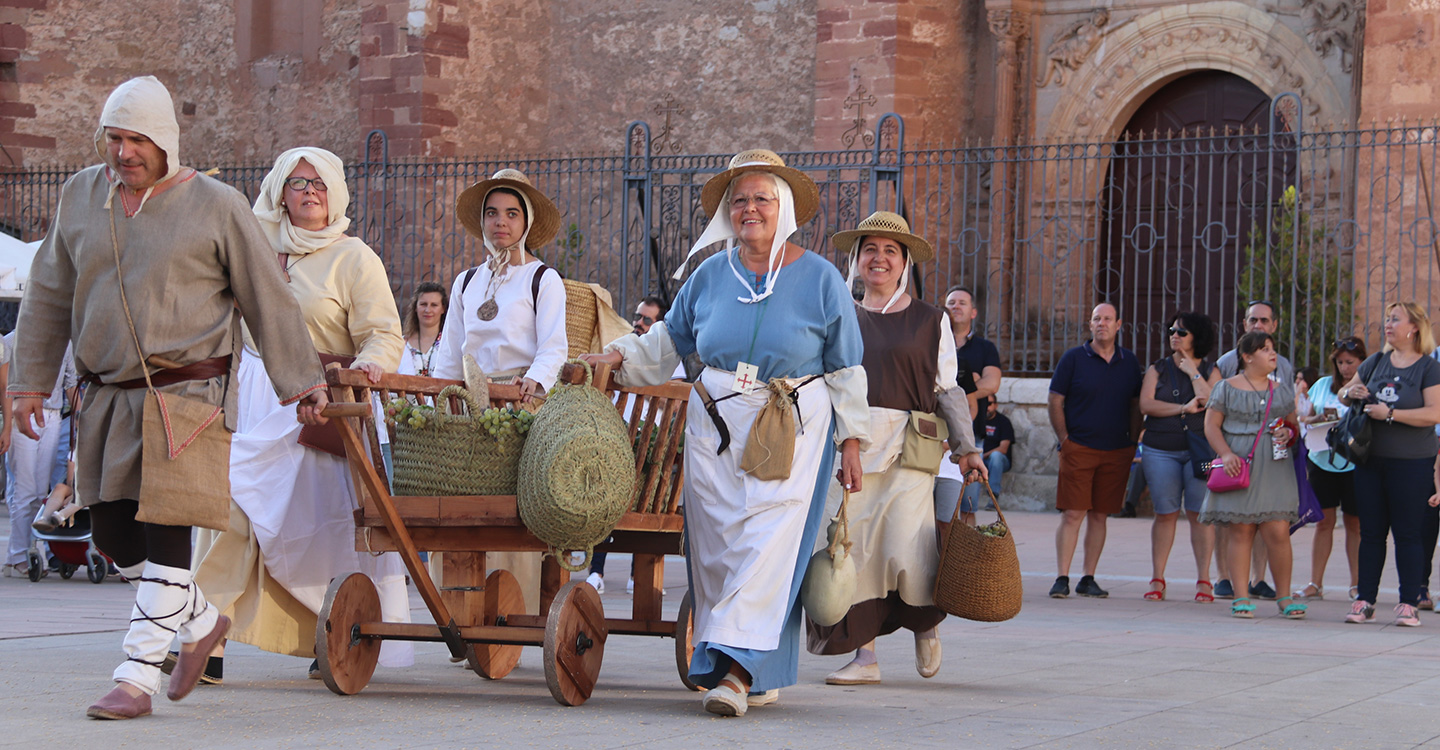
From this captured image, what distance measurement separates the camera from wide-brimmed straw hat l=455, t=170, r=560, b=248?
244 inches

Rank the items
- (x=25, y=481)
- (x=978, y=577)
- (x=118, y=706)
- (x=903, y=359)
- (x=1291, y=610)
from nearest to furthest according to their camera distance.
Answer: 1. (x=118, y=706)
2. (x=978, y=577)
3. (x=903, y=359)
4. (x=1291, y=610)
5. (x=25, y=481)

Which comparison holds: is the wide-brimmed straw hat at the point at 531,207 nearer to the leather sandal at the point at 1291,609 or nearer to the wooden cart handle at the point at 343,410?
the wooden cart handle at the point at 343,410

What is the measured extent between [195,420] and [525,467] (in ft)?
3.06

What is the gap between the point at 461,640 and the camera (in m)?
5.42

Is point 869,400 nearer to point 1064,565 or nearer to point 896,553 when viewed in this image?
point 896,553

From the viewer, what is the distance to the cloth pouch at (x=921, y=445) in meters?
6.15

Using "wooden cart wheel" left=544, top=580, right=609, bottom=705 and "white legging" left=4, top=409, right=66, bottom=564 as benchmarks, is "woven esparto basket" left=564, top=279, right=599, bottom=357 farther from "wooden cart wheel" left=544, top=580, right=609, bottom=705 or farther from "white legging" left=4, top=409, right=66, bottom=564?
"white legging" left=4, top=409, right=66, bottom=564

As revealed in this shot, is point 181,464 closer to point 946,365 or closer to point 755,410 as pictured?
point 755,410

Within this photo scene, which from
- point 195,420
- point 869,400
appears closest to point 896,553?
point 869,400

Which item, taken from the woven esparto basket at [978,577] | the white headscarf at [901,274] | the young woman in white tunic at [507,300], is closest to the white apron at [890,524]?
the woven esparto basket at [978,577]

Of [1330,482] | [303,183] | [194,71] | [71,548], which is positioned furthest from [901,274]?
[194,71]

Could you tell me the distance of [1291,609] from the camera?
28.2ft

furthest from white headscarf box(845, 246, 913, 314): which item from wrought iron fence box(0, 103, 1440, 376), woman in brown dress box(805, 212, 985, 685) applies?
wrought iron fence box(0, 103, 1440, 376)

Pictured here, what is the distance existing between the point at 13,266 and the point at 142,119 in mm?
9227
